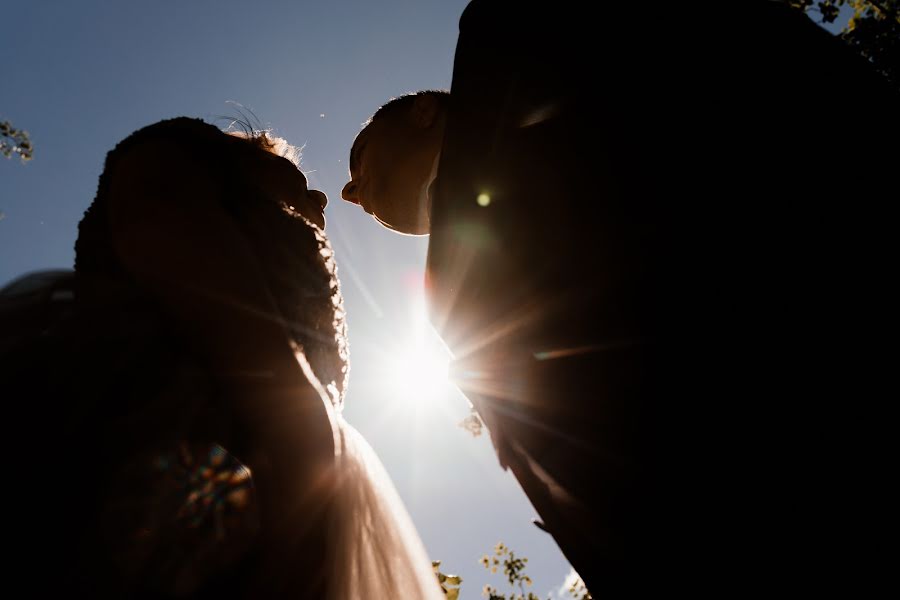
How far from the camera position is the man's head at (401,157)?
2449mm

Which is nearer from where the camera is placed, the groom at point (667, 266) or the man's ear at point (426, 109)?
the groom at point (667, 266)

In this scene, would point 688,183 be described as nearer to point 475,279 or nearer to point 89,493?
point 475,279

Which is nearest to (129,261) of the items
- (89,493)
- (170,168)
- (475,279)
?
(170,168)

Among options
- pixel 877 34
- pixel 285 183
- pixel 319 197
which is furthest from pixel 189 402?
pixel 877 34

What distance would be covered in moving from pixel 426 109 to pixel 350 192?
3.49 feet

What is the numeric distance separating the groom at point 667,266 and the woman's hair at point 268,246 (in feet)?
1.63

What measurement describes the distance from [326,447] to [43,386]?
0.67 m

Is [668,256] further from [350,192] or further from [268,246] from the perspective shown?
[350,192]

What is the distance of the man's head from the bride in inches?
47.4

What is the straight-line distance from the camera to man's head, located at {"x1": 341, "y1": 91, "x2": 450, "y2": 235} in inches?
96.4

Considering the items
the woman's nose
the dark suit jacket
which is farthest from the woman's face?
the dark suit jacket

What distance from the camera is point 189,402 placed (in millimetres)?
1070

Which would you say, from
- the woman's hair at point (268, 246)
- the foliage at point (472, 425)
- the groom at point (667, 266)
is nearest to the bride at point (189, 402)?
the woman's hair at point (268, 246)

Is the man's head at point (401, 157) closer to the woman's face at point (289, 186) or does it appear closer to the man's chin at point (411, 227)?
the man's chin at point (411, 227)
